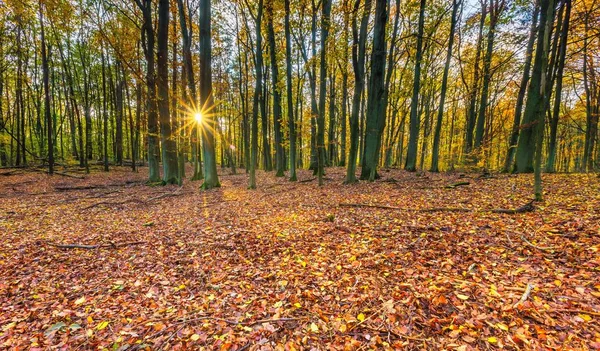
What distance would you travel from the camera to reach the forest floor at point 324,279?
2.56 meters

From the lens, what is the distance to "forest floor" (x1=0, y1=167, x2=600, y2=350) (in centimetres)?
256

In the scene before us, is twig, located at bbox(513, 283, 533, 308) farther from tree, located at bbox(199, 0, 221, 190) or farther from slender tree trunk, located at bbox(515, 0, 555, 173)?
tree, located at bbox(199, 0, 221, 190)

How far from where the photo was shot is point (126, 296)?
359cm

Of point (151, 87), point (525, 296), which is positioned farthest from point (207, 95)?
point (525, 296)

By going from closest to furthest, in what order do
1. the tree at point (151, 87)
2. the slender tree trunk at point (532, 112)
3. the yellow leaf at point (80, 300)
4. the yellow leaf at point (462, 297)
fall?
the yellow leaf at point (462, 297) < the yellow leaf at point (80, 300) < the slender tree trunk at point (532, 112) < the tree at point (151, 87)

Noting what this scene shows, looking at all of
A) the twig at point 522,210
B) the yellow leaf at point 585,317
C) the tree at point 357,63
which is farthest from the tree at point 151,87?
the yellow leaf at point 585,317

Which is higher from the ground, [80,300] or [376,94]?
[376,94]

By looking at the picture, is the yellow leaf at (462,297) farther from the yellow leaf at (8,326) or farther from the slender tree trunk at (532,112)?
the slender tree trunk at (532,112)

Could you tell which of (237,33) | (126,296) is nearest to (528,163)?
(126,296)

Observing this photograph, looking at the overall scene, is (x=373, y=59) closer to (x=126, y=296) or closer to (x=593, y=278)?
(x=593, y=278)

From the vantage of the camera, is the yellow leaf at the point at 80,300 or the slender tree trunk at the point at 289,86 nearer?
the yellow leaf at the point at 80,300

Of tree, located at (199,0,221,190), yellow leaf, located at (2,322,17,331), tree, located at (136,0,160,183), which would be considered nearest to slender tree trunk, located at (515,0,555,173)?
tree, located at (199,0,221,190)

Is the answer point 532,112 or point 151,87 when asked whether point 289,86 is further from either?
point 532,112

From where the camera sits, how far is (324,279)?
3.62 metres
